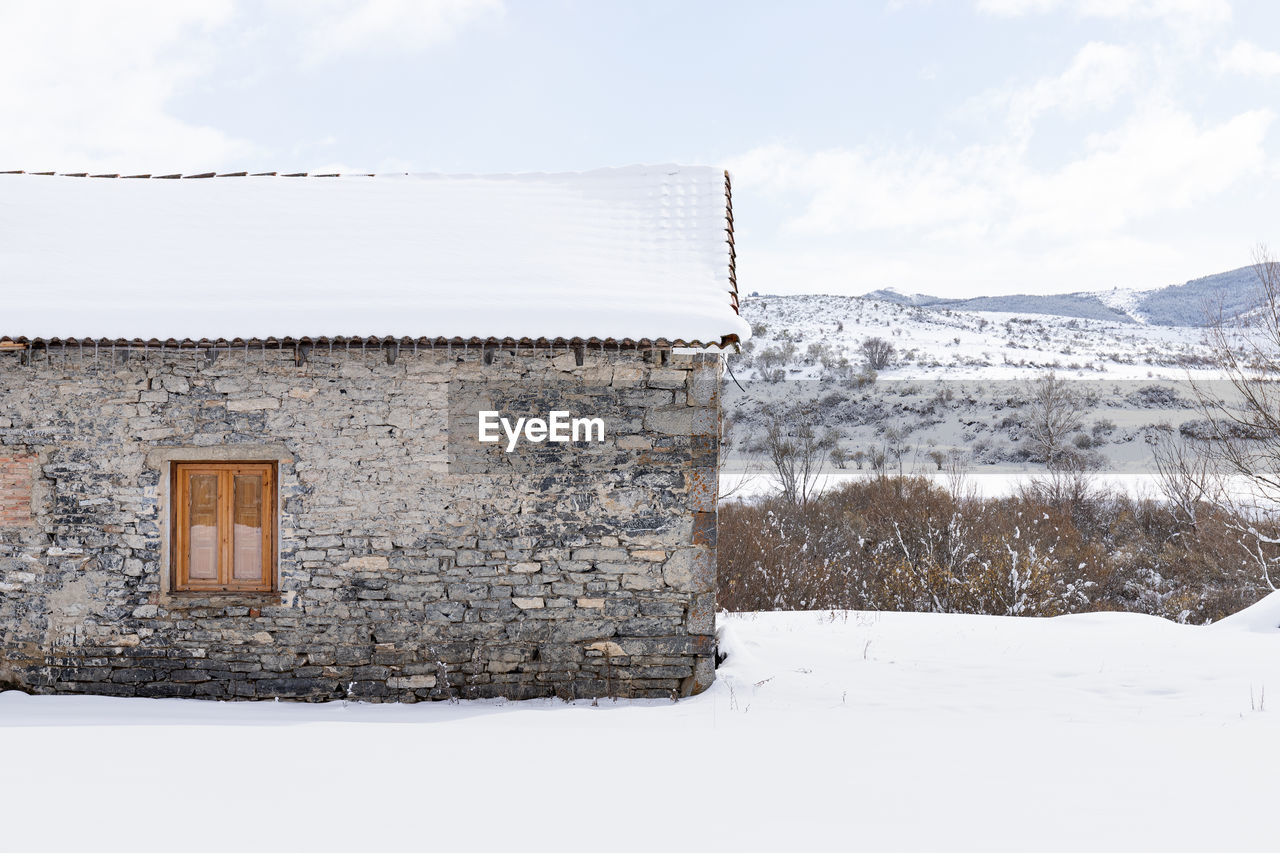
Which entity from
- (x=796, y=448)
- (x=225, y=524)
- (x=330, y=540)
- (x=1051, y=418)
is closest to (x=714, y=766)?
(x=330, y=540)

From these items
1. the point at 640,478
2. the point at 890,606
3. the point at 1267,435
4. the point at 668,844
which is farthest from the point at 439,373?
the point at 1267,435

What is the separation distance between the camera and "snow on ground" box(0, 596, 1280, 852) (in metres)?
3.73

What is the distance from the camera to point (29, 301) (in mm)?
5953

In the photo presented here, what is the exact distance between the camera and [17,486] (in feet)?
19.5

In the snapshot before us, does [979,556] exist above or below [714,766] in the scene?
above

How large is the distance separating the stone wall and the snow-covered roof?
0.33m

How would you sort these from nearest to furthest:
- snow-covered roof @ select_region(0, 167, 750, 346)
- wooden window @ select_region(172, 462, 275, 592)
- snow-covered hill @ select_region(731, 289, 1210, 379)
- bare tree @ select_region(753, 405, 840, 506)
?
snow-covered roof @ select_region(0, 167, 750, 346)
wooden window @ select_region(172, 462, 275, 592)
bare tree @ select_region(753, 405, 840, 506)
snow-covered hill @ select_region(731, 289, 1210, 379)

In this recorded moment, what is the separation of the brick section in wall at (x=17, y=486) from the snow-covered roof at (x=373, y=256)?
967 millimetres

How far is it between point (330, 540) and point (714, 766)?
326cm

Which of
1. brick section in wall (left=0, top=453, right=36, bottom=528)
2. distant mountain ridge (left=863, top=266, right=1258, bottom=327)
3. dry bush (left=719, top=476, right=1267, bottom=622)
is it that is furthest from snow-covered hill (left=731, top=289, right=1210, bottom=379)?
brick section in wall (left=0, top=453, right=36, bottom=528)

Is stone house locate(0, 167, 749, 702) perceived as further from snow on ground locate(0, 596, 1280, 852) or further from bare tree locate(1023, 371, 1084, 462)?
bare tree locate(1023, 371, 1084, 462)

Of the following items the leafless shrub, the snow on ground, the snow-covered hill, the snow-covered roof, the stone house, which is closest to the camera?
the snow on ground

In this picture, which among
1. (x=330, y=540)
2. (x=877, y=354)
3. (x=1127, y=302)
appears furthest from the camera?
(x=1127, y=302)

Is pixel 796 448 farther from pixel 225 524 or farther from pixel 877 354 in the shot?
pixel 225 524
